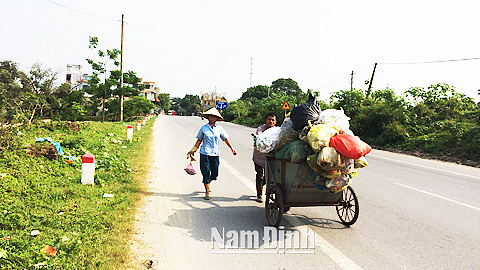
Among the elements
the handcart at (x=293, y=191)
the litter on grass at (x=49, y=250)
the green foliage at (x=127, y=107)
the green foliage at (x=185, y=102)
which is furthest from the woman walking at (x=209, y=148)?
the green foliage at (x=185, y=102)

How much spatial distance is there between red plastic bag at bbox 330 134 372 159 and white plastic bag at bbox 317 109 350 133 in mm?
291

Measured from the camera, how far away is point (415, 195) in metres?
7.46

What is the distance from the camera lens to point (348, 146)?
4203 millimetres

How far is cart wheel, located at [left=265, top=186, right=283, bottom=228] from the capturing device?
484 cm

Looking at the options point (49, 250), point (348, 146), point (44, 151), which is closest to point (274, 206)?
point (348, 146)

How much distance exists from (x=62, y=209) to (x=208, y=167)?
259 cm

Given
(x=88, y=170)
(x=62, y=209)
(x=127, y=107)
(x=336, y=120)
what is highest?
(x=127, y=107)

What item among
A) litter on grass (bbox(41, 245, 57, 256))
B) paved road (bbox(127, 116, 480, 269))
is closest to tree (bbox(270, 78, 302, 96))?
paved road (bbox(127, 116, 480, 269))

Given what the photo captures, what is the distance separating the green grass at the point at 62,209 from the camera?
3865 millimetres

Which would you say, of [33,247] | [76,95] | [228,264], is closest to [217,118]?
[228,264]

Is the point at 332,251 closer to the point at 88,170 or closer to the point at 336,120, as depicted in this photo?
the point at 336,120

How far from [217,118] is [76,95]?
29329 millimetres

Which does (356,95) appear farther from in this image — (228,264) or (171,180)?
(228,264)

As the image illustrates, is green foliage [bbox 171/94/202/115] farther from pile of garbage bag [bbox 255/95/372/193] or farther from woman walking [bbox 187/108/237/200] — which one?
pile of garbage bag [bbox 255/95/372/193]
